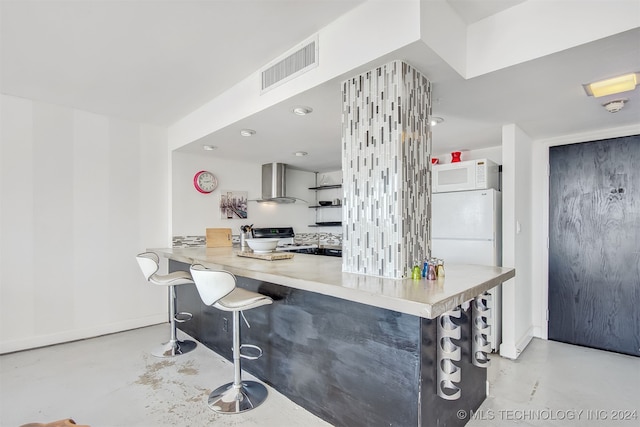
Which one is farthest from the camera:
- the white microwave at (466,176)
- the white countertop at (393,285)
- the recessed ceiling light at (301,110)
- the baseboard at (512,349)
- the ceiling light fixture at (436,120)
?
the white microwave at (466,176)

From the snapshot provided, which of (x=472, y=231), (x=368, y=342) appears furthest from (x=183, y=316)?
(x=472, y=231)

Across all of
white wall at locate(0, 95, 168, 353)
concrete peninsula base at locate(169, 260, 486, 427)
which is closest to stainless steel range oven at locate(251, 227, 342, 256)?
white wall at locate(0, 95, 168, 353)

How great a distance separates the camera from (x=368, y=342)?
174cm

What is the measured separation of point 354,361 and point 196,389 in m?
1.40

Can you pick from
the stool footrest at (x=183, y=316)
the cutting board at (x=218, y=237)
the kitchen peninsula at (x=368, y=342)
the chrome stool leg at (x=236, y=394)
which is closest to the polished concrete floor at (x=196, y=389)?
the chrome stool leg at (x=236, y=394)

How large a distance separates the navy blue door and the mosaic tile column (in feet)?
7.92

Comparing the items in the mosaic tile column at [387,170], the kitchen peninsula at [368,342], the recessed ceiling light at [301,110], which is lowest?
the kitchen peninsula at [368,342]

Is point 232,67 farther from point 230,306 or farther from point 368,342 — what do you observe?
point 368,342

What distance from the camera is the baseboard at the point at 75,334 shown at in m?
3.15

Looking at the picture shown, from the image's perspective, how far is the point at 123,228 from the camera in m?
3.84

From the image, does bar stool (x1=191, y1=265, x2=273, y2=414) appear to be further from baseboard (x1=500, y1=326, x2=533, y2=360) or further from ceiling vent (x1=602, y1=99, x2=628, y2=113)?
ceiling vent (x1=602, y1=99, x2=628, y2=113)

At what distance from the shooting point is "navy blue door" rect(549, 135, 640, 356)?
10.3 ft

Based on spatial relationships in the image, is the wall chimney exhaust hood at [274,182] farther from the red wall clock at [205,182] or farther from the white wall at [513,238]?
the white wall at [513,238]

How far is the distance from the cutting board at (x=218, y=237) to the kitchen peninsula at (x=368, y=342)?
5.37 feet
